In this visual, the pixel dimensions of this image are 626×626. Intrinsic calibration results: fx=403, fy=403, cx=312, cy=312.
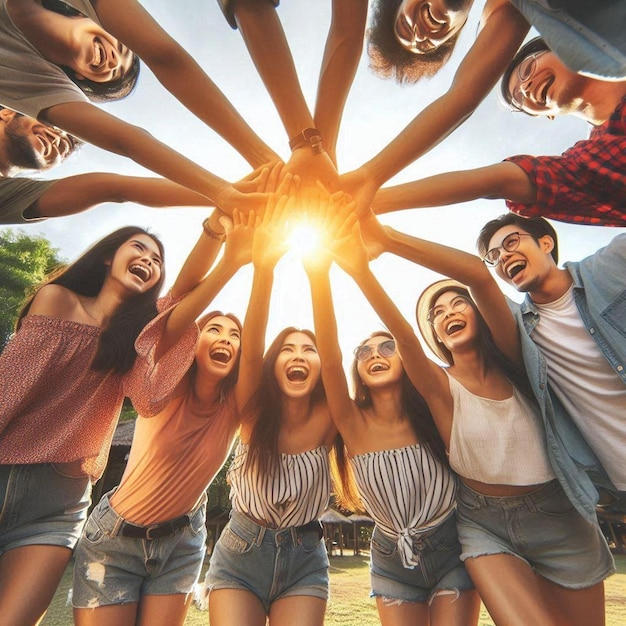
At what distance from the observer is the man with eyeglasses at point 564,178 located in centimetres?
187

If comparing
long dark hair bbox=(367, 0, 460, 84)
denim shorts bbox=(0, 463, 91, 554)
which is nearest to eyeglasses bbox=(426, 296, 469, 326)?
long dark hair bbox=(367, 0, 460, 84)

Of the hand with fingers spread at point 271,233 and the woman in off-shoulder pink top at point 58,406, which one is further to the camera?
the hand with fingers spread at point 271,233

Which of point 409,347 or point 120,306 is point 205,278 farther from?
point 409,347

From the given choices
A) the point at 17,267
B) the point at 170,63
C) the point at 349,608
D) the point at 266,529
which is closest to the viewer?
the point at 170,63

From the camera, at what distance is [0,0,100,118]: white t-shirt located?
201 centimetres

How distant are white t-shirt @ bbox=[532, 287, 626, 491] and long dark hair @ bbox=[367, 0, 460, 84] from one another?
1.74 metres

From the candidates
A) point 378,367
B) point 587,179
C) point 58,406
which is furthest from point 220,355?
point 587,179

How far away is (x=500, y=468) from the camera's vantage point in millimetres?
2436

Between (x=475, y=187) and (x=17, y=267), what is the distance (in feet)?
57.7

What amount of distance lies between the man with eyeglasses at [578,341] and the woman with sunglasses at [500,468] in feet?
0.53

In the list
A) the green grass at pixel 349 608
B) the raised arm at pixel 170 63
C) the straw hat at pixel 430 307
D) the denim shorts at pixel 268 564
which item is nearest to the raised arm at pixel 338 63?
the raised arm at pixel 170 63

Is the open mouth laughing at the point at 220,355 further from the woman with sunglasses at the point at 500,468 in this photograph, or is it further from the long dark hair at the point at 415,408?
the woman with sunglasses at the point at 500,468

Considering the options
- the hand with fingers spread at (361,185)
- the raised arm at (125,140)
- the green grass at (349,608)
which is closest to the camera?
the raised arm at (125,140)

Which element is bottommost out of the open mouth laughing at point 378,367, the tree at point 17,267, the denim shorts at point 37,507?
the denim shorts at point 37,507
